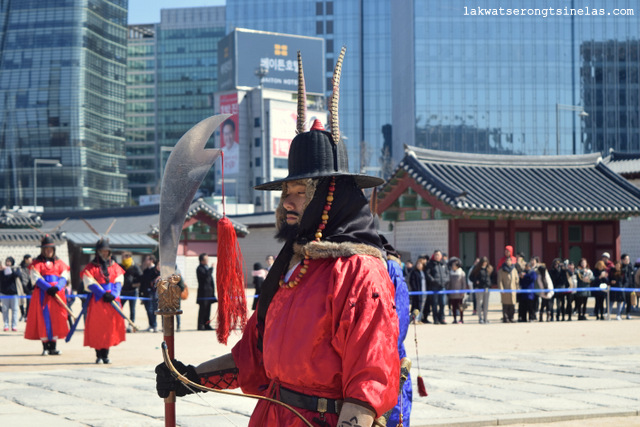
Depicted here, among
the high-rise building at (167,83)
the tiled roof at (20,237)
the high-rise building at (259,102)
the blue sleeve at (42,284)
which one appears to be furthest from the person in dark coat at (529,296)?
the high-rise building at (167,83)

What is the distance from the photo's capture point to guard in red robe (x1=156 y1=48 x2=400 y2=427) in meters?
3.24

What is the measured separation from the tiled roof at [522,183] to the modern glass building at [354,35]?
257 feet

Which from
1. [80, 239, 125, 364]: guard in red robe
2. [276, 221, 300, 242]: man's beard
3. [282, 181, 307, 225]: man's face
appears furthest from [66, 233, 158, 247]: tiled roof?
[282, 181, 307, 225]: man's face

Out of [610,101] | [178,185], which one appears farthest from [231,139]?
[178,185]

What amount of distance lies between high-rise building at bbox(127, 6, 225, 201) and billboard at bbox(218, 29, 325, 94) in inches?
1255

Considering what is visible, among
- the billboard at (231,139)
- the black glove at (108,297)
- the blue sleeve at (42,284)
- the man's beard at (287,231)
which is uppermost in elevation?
the billboard at (231,139)

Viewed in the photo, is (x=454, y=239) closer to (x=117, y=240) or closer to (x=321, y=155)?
(x=117, y=240)

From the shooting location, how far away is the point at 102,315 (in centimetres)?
1229

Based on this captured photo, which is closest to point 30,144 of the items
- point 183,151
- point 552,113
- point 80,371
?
point 552,113

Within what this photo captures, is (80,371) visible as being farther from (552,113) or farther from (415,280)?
(552,113)

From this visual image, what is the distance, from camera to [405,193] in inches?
1125

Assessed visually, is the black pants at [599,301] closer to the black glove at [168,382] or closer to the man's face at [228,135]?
the black glove at [168,382]

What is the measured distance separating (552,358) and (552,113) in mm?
79879

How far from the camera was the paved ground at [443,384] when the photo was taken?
25.3 feet
